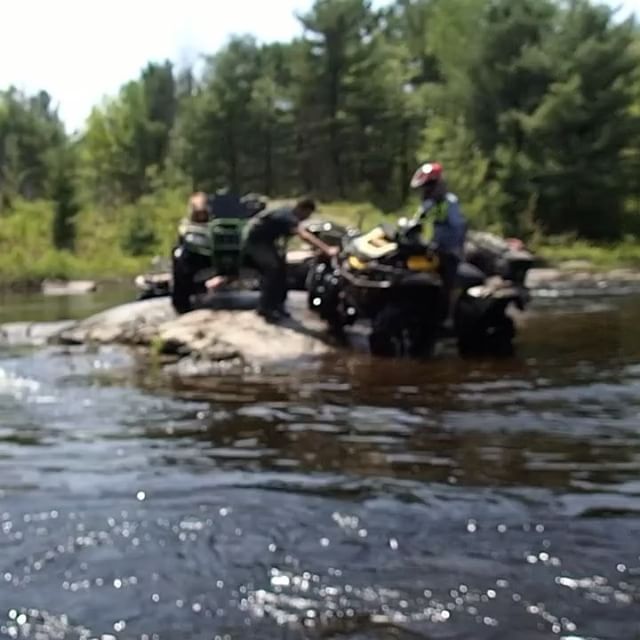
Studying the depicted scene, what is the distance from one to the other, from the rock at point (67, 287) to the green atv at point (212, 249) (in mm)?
19570

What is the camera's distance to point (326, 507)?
20.3ft

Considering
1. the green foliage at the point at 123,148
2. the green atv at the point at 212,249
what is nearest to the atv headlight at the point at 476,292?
the green atv at the point at 212,249

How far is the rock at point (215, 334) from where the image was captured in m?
12.4

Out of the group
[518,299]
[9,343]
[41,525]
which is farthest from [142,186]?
[41,525]

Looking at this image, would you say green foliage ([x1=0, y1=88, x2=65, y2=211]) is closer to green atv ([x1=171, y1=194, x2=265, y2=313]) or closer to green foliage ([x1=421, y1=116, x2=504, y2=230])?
green foliage ([x1=421, y1=116, x2=504, y2=230])

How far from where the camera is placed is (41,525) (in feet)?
19.7

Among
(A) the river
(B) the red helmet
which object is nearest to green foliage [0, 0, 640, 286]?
(B) the red helmet

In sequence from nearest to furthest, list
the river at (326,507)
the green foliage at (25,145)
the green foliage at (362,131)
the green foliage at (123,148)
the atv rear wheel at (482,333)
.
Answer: the river at (326,507) < the atv rear wheel at (482,333) < the green foliage at (362,131) < the green foliage at (25,145) < the green foliage at (123,148)

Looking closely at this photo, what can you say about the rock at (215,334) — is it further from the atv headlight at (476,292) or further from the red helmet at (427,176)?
the red helmet at (427,176)

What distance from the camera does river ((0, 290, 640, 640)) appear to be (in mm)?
4602

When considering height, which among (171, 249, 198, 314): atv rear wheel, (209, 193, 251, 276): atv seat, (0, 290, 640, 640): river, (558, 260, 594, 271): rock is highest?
(209, 193, 251, 276): atv seat

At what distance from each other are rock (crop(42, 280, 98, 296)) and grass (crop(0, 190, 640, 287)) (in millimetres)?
652

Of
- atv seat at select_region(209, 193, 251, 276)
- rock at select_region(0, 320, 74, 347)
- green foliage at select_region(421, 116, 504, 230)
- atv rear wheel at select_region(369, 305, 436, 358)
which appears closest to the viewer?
atv rear wheel at select_region(369, 305, 436, 358)

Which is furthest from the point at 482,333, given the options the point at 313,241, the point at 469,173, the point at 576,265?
the point at 469,173
